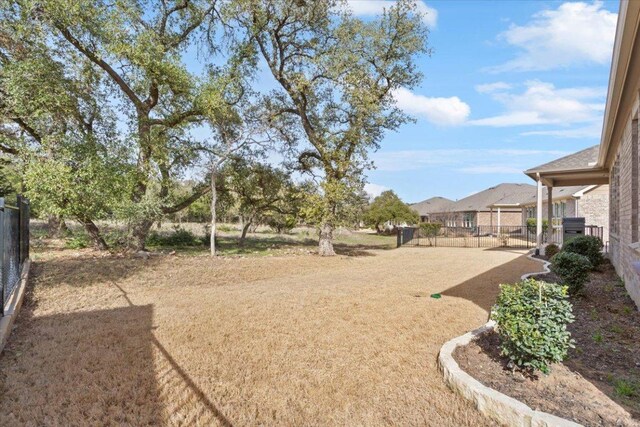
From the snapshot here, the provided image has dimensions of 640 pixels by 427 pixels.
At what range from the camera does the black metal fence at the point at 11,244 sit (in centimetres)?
474

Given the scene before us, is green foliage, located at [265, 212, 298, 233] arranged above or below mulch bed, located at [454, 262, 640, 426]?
above

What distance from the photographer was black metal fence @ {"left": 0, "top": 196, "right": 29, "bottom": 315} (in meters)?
4.74

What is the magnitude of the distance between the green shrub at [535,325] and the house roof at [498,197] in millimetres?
30677

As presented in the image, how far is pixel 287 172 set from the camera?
16.5m

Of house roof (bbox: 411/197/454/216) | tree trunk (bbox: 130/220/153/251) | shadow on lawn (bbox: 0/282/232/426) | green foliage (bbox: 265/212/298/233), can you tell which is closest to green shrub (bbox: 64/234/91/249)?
tree trunk (bbox: 130/220/153/251)

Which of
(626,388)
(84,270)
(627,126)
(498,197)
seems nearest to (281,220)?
(84,270)

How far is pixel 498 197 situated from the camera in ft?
112

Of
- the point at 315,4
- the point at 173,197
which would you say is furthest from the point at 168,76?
the point at 315,4

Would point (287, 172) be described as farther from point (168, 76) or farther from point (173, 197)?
point (168, 76)

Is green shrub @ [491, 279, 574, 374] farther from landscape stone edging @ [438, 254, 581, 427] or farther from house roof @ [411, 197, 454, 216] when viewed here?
house roof @ [411, 197, 454, 216]

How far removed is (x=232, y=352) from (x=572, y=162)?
13.4 metres

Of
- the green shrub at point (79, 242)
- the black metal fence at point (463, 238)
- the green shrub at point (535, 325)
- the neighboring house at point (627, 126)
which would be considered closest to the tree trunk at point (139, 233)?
the green shrub at point (79, 242)

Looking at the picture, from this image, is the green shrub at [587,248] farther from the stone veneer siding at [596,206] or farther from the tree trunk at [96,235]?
the tree trunk at [96,235]

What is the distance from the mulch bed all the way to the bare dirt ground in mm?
433
